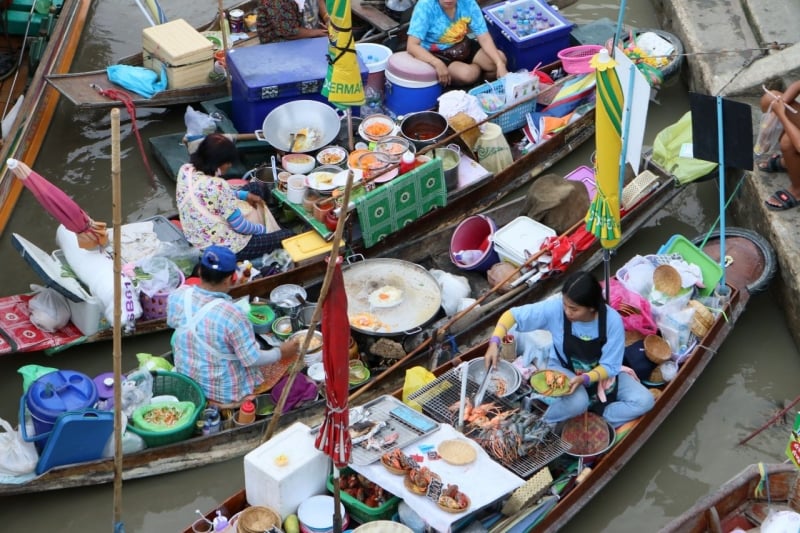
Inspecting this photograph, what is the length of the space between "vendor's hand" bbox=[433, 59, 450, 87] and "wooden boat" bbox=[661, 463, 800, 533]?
16.0ft

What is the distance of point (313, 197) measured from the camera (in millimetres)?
7645

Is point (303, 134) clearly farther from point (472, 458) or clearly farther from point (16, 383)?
point (472, 458)

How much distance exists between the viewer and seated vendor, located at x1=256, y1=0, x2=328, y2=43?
29.5ft

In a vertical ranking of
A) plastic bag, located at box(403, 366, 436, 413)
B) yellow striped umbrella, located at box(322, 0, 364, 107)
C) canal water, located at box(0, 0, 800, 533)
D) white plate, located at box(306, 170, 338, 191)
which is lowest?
canal water, located at box(0, 0, 800, 533)

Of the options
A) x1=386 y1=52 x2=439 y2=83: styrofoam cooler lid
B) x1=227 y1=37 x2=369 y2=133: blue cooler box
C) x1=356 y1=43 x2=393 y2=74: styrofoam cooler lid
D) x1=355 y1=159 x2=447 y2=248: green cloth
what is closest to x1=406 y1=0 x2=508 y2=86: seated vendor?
x1=386 y1=52 x2=439 y2=83: styrofoam cooler lid

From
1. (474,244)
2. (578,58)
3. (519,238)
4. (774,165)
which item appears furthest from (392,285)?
(774,165)

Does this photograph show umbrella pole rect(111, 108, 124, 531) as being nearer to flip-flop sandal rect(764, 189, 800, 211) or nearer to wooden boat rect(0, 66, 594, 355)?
wooden boat rect(0, 66, 594, 355)

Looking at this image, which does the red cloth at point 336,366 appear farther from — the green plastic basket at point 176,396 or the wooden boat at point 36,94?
the wooden boat at point 36,94

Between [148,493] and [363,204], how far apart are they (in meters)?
2.58

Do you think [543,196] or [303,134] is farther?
[303,134]

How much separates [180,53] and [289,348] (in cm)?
390

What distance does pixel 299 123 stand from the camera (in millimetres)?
8438

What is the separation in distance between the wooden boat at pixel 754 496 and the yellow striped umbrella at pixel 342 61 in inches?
157

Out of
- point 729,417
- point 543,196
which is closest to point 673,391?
point 729,417
